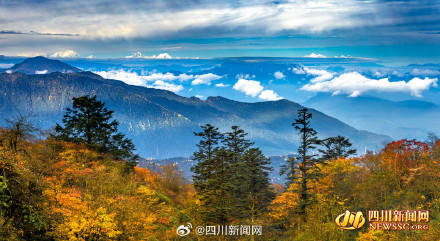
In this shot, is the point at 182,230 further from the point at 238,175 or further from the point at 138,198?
the point at 238,175

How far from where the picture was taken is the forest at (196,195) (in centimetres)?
2191

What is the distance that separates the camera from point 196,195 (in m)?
43.1

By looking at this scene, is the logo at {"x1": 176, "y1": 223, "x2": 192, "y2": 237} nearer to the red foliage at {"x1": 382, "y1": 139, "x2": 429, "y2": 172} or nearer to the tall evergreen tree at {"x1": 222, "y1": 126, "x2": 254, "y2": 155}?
the tall evergreen tree at {"x1": 222, "y1": 126, "x2": 254, "y2": 155}

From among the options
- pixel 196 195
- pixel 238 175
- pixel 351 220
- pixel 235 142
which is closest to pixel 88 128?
pixel 196 195

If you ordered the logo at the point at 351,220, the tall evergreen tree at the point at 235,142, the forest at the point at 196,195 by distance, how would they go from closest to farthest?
1. the forest at the point at 196,195
2. the logo at the point at 351,220
3. the tall evergreen tree at the point at 235,142

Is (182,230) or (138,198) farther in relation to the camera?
(138,198)

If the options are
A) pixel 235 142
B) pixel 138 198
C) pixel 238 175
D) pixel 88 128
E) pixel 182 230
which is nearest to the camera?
pixel 182 230

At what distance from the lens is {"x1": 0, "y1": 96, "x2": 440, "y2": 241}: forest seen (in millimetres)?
21906

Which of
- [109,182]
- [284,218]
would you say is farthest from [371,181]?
[109,182]

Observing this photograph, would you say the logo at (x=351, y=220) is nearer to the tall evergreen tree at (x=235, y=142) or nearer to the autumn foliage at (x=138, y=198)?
the autumn foliage at (x=138, y=198)

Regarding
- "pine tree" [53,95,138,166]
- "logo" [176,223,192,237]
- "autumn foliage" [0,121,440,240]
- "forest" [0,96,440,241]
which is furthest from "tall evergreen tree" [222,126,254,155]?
"logo" [176,223,192,237]

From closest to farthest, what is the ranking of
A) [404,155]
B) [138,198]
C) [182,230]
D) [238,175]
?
[182,230] → [138,198] → [404,155] → [238,175]

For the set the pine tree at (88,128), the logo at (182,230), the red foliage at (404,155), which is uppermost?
the pine tree at (88,128)

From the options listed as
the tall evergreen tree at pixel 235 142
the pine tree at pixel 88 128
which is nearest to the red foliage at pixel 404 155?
the tall evergreen tree at pixel 235 142
